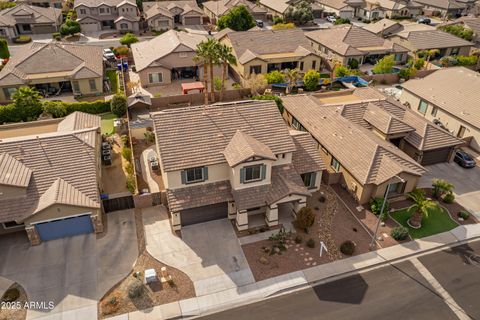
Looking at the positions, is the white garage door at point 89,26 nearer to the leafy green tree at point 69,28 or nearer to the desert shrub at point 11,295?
the leafy green tree at point 69,28

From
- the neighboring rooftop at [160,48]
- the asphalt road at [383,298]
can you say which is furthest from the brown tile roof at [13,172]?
the neighboring rooftop at [160,48]

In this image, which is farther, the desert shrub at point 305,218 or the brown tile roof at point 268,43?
the brown tile roof at point 268,43

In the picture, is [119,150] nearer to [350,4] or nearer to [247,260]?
[247,260]

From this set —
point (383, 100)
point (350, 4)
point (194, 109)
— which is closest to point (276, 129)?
point (194, 109)

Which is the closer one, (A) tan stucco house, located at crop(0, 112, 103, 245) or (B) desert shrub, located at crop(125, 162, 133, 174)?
(A) tan stucco house, located at crop(0, 112, 103, 245)

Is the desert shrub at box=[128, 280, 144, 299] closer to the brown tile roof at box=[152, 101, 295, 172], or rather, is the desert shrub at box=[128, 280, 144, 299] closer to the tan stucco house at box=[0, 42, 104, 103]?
the brown tile roof at box=[152, 101, 295, 172]

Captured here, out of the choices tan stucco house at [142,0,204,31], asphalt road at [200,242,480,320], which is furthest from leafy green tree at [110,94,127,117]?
tan stucco house at [142,0,204,31]
